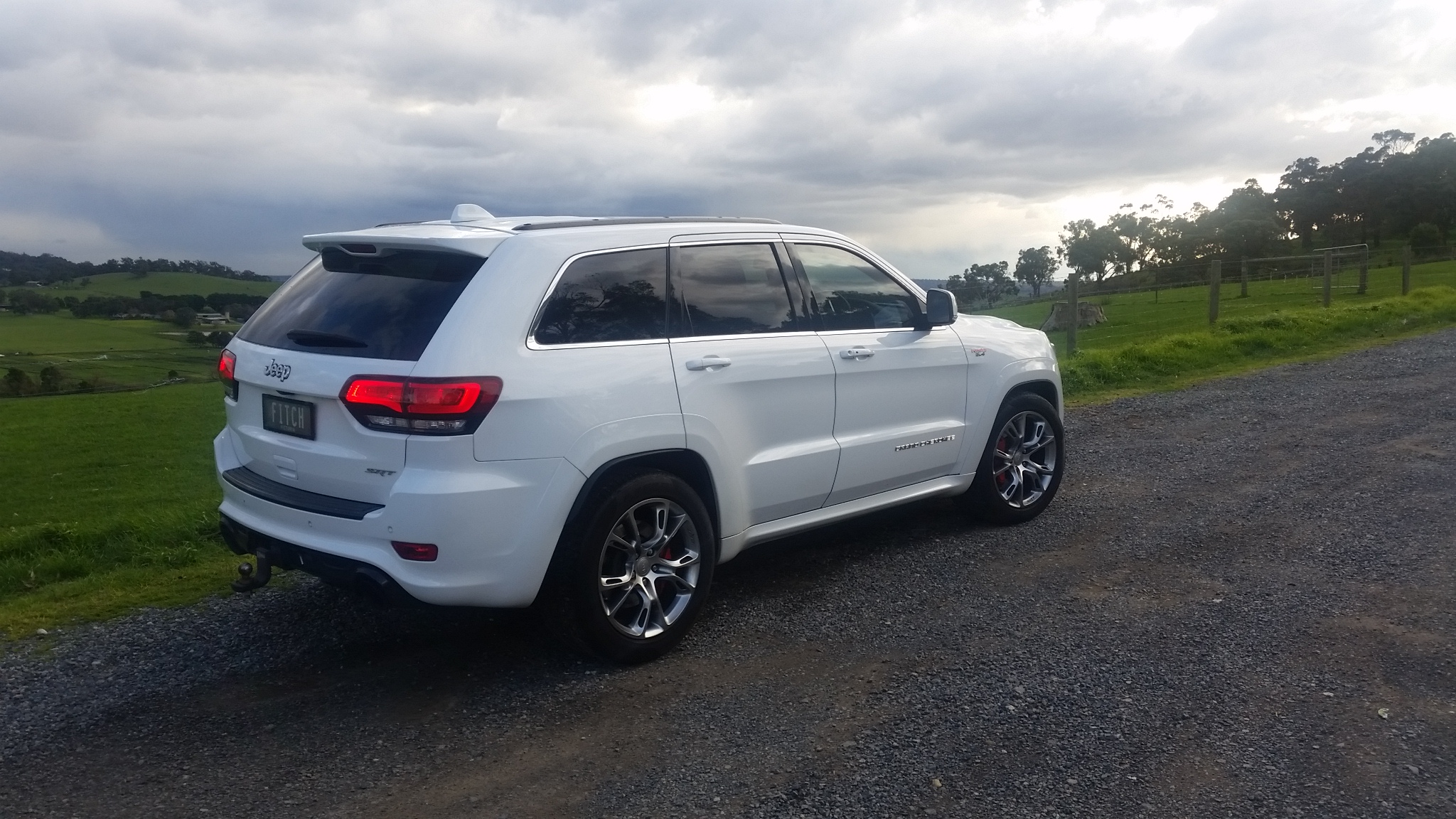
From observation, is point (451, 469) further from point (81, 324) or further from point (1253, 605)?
point (81, 324)

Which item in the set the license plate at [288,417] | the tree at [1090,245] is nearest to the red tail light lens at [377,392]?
the license plate at [288,417]

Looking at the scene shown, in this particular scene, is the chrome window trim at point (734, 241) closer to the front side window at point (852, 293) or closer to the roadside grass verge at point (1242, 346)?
the front side window at point (852, 293)

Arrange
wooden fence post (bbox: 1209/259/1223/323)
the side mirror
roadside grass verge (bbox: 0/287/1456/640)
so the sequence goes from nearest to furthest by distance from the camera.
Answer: roadside grass verge (bbox: 0/287/1456/640) < the side mirror < wooden fence post (bbox: 1209/259/1223/323)

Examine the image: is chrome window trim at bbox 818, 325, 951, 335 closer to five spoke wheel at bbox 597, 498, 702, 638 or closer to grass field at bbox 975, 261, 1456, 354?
five spoke wheel at bbox 597, 498, 702, 638

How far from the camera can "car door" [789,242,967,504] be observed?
543 cm

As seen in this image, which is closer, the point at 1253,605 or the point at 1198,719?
the point at 1198,719

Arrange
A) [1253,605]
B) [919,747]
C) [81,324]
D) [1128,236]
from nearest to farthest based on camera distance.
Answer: [919,747] < [1253,605] < [81,324] < [1128,236]

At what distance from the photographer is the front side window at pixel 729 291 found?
4824 mm

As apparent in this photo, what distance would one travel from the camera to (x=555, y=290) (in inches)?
Result: 169

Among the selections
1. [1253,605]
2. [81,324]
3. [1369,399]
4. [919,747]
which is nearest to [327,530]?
[919,747]

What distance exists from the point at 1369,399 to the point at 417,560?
10.6m

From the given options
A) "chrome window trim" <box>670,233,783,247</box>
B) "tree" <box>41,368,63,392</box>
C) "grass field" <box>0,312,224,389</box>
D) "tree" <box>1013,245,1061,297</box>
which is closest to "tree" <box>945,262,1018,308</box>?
"tree" <box>1013,245,1061,297</box>

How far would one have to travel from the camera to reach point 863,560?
235 inches

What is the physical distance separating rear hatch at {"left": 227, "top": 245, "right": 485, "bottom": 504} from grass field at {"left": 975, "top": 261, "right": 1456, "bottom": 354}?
16310 millimetres
